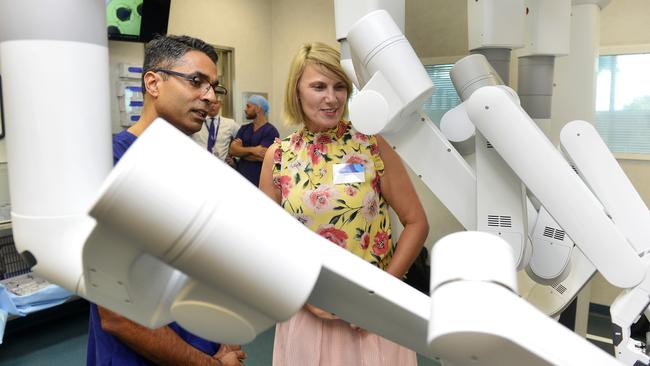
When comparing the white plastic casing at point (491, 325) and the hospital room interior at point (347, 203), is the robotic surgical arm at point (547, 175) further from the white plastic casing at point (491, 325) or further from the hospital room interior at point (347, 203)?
the white plastic casing at point (491, 325)

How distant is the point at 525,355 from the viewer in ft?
1.45

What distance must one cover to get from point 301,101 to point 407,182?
1.40ft

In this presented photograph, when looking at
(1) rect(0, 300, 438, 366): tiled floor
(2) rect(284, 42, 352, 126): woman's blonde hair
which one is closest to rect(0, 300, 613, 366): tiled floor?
(1) rect(0, 300, 438, 366): tiled floor

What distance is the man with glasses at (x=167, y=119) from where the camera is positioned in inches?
41.3

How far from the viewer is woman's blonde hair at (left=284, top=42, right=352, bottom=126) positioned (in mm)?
1473

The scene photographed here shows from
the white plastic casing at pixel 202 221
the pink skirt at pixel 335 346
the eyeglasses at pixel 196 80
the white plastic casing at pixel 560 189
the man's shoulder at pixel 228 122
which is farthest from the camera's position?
the man's shoulder at pixel 228 122

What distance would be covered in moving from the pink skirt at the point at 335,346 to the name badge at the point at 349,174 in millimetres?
410

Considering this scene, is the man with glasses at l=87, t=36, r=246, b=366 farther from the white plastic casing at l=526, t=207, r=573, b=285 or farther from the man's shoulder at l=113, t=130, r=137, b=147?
the white plastic casing at l=526, t=207, r=573, b=285

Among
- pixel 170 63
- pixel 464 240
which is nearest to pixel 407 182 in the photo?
pixel 170 63

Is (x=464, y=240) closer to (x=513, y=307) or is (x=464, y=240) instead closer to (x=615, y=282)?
(x=513, y=307)

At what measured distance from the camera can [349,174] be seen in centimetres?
144

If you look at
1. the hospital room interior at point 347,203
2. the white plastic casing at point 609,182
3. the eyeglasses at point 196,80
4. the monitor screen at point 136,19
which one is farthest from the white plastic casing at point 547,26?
the monitor screen at point 136,19

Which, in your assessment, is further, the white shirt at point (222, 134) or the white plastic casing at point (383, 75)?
the white shirt at point (222, 134)

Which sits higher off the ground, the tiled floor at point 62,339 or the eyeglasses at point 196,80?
the eyeglasses at point 196,80
